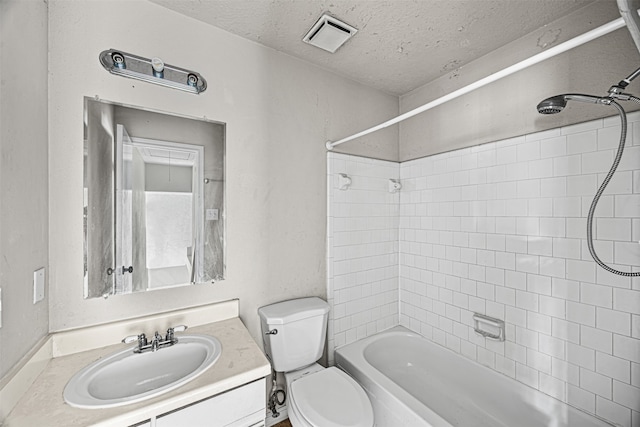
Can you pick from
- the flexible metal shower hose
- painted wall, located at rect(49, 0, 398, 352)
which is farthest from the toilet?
the flexible metal shower hose

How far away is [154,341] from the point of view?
1.21 metres

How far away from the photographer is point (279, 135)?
173cm

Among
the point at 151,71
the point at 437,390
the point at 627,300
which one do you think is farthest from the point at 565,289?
the point at 151,71

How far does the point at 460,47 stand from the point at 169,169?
190cm

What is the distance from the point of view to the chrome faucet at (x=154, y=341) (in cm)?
120

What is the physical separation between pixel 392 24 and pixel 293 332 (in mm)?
1845

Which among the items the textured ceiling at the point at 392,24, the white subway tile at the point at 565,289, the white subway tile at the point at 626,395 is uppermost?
the textured ceiling at the point at 392,24

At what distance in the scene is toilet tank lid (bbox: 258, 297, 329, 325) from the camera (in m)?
1.54

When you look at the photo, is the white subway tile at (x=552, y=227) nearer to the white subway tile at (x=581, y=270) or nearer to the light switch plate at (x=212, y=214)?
the white subway tile at (x=581, y=270)

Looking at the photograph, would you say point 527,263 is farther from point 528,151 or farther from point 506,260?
point 528,151

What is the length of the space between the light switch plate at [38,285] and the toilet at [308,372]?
3.14 feet

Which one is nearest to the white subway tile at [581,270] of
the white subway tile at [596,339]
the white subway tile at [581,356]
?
the white subway tile at [596,339]

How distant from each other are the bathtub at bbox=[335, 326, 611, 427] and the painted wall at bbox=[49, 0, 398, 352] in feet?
2.08

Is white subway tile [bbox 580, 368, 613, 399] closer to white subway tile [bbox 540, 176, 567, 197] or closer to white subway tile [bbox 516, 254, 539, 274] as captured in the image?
white subway tile [bbox 516, 254, 539, 274]
